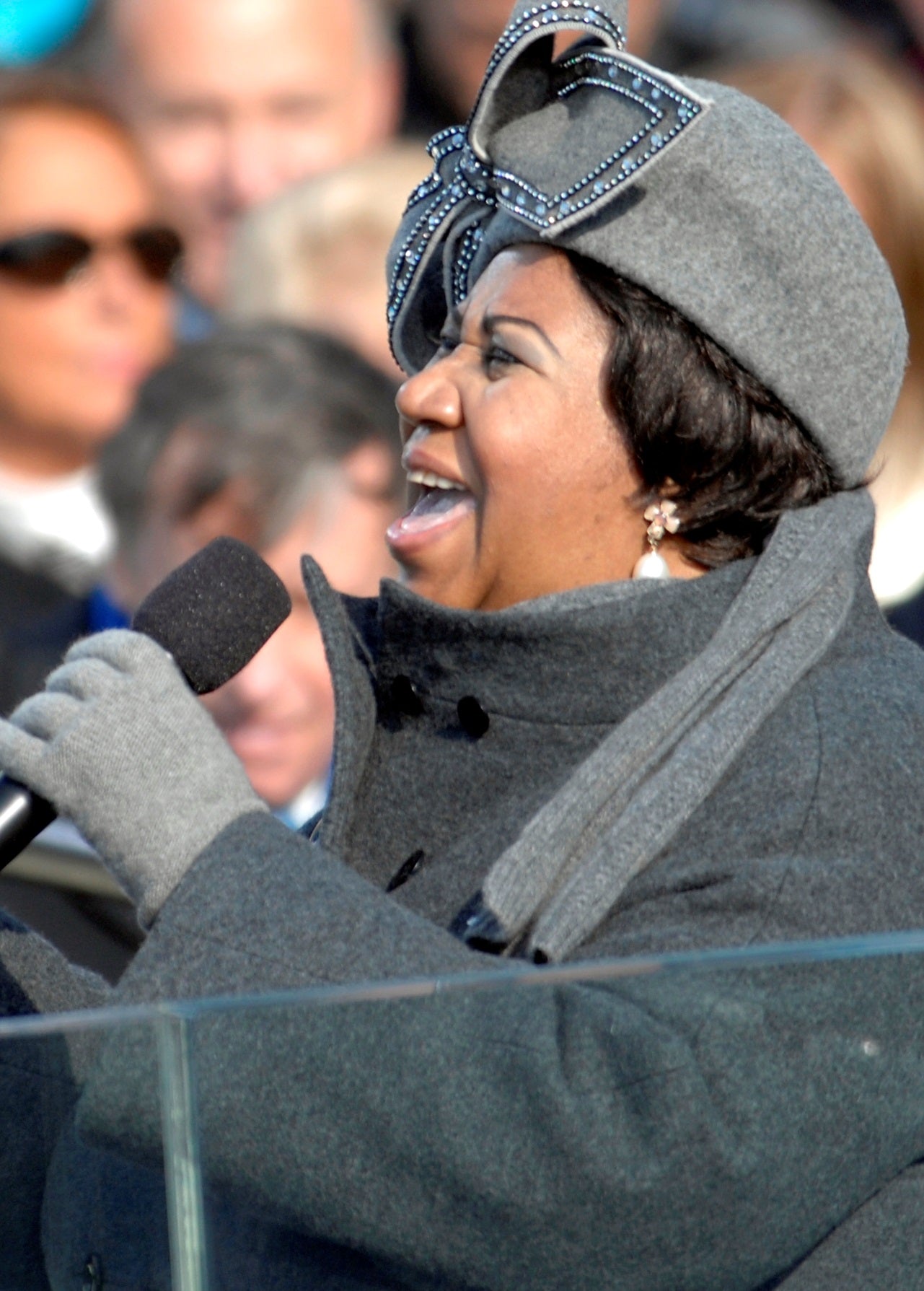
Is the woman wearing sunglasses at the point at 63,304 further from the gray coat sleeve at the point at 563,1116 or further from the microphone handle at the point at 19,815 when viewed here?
the gray coat sleeve at the point at 563,1116

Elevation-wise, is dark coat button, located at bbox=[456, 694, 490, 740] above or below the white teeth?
below

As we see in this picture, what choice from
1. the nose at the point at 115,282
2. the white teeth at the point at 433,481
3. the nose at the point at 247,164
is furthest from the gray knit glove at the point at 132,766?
the nose at the point at 247,164

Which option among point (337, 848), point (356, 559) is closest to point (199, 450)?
point (356, 559)

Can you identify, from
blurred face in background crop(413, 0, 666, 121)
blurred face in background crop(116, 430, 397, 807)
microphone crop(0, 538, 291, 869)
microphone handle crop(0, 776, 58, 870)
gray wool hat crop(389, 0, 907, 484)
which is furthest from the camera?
blurred face in background crop(413, 0, 666, 121)

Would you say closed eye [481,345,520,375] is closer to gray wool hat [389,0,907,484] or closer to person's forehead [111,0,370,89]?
gray wool hat [389,0,907,484]

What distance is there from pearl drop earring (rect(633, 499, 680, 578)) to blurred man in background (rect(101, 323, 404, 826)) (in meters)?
1.62

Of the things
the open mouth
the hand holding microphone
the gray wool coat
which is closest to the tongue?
the open mouth

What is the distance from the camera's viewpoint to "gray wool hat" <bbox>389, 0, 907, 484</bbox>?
2000mm

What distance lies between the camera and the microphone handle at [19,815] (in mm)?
1654

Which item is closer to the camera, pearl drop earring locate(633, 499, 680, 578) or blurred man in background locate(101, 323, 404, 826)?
pearl drop earring locate(633, 499, 680, 578)

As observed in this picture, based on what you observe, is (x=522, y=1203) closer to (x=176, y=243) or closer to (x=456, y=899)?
(x=456, y=899)

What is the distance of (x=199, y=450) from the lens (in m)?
3.84

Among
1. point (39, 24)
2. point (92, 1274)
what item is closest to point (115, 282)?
point (39, 24)

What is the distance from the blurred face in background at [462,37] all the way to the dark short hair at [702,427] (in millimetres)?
2623
